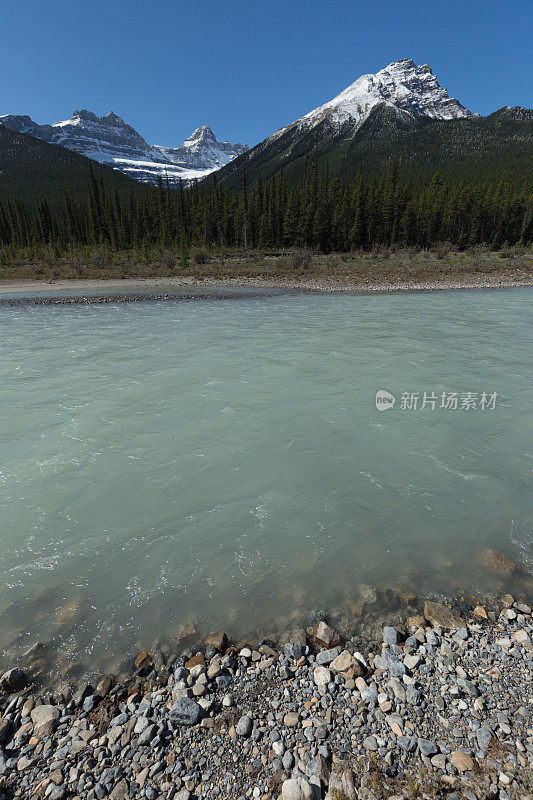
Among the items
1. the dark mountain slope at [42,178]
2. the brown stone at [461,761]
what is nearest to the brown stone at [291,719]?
the brown stone at [461,761]

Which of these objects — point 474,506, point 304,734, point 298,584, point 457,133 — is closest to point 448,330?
point 474,506

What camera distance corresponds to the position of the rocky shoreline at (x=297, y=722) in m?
2.54

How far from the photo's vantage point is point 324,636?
3664mm

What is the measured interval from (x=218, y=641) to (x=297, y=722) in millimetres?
1087

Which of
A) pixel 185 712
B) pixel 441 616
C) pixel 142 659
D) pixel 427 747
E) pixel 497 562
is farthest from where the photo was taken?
pixel 497 562

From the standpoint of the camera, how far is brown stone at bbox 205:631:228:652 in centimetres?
365

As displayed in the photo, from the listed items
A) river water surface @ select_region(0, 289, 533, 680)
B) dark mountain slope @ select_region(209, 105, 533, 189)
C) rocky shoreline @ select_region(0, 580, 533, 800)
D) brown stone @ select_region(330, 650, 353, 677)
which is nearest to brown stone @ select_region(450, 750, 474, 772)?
rocky shoreline @ select_region(0, 580, 533, 800)

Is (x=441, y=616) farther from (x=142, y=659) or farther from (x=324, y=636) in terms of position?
(x=142, y=659)

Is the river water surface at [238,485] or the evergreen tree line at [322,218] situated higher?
the evergreen tree line at [322,218]

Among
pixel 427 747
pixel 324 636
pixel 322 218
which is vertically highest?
pixel 322 218

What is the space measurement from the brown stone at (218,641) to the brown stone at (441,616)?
7.27ft

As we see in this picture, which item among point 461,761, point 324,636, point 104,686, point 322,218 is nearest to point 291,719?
point 324,636

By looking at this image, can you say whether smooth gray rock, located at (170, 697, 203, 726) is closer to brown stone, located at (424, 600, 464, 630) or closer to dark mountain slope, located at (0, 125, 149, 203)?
brown stone, located at (424, 600, 464, 630)

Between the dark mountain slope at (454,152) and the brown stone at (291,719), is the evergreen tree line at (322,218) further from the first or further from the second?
the brown stone at (291,719)
